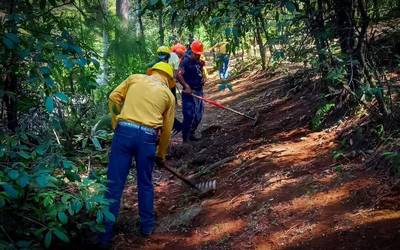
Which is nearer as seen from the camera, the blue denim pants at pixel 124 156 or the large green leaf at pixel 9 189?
the large green leaf at pixel 9 189

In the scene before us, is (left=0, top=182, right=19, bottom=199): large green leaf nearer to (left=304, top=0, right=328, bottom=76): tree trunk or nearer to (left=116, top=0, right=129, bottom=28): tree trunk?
(left=304, top=0, right=328, bottom=76): tree trunk

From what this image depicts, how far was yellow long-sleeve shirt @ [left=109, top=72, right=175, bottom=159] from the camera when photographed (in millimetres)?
5258

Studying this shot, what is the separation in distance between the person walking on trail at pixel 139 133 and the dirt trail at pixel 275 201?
39 cm

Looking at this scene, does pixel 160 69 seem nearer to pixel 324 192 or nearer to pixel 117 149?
pixel 117 149

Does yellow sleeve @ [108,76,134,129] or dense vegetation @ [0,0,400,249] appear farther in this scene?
yellow sleeve @ [108,76,134,129]

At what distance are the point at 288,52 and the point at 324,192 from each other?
1.70 m

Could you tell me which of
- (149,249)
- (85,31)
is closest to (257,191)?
(149,249)

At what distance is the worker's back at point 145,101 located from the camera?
17.2ft

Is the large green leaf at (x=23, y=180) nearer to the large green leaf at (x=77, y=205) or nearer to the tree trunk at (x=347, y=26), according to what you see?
the large green leaf at (x=77, y=205)

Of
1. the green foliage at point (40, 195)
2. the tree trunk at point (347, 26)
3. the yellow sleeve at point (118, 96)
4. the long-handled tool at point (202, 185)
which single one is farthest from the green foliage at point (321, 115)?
the green foliage at point (40, 195)

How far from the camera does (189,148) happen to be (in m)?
9.02

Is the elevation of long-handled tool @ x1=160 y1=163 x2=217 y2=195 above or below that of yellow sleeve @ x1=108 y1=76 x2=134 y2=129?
below

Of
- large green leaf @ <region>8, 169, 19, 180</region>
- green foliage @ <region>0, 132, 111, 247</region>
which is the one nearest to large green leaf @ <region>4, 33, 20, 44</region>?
green foliage @ <region>0, 132, 111, 247</region>

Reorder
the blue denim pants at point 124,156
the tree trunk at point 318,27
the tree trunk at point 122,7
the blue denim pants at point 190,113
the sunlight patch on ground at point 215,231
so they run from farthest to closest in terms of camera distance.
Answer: the tree trunk at point 122,7 < the blue denim pants at point 190,113 < the tree trunk at point 318,27 < the blue denim pants at point 124,156 < the sunlight patch on ground at point 215,231
